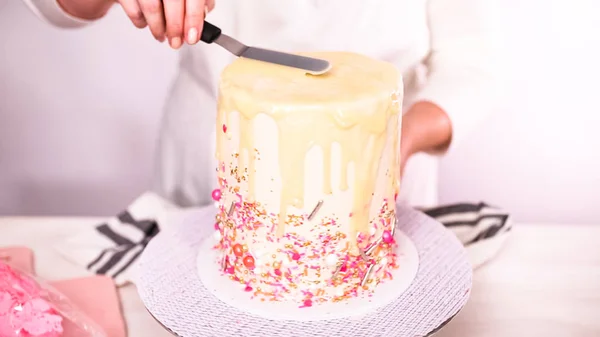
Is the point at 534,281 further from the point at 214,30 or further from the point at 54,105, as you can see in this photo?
the point at 54,105

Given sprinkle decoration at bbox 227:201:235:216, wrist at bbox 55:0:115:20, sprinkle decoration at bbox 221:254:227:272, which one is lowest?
sprinkle decoration at bbox 221:254:227:272

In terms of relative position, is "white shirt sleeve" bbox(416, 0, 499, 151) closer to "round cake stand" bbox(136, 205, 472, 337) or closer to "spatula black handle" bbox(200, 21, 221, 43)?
"round cake stand" bbox(136, 205, 472, 337)

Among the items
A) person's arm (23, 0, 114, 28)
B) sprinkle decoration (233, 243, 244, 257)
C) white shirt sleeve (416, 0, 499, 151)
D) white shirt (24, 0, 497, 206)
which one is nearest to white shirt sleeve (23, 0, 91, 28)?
person's arm (23, 0, 114, 28)

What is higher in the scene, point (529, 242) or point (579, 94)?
point (579, 94)

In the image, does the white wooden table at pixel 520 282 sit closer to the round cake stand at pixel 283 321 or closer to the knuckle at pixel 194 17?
the round cake stand at pixel 283 321

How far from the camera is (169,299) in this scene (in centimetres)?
73

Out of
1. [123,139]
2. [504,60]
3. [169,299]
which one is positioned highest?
[504,60]

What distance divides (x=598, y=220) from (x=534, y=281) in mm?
442

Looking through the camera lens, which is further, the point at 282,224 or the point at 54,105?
the point at 54,105

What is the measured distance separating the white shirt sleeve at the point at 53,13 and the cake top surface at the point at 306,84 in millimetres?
303

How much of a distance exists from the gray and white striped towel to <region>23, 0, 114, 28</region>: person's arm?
0.91ft

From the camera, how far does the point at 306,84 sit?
701mm

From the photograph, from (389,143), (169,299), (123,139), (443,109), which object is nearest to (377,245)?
(389,143)

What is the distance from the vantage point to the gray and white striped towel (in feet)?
3.14
